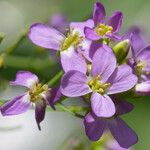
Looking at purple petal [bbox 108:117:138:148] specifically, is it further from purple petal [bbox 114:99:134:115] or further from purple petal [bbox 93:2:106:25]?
purple petal [bbox 93:2:106:25]

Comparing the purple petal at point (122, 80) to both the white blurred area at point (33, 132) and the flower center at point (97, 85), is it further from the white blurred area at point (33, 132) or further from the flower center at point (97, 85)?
the white blurred area at point (33, 132)

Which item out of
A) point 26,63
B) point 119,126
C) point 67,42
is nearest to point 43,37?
point 67,42

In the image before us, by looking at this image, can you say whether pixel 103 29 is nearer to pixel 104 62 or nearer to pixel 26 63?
pixel 104 62

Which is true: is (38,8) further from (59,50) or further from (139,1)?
(59,50)

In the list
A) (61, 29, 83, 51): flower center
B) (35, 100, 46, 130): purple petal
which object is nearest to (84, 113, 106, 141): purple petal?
(35, 100, 46, 130): purple petal

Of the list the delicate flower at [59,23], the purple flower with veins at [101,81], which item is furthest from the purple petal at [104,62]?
the delicate flower at [59,23]

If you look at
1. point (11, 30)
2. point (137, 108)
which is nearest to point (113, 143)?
point (137, 108)
